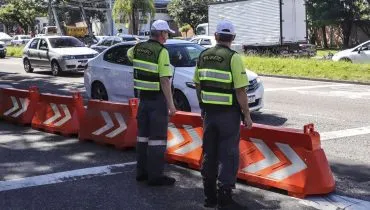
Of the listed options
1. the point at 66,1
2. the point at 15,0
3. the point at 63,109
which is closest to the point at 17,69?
the point at 63,109

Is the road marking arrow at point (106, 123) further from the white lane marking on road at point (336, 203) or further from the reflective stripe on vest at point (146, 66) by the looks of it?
the white lane marking on road at point (336, 203)

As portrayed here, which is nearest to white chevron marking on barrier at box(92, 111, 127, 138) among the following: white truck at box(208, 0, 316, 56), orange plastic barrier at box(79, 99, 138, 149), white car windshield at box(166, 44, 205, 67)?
orange plastic barrier at box(79, 99, 138, 149)

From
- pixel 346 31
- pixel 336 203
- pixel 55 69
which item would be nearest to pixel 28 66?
pixel 55 69

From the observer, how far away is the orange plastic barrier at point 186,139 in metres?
6.82

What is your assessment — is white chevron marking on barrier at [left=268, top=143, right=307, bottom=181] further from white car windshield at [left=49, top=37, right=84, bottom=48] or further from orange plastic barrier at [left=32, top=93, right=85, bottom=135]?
white car windshield at [left=49, top=37, right=84, bottom=48]

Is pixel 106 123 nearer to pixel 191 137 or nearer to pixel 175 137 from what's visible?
pixel 175 137

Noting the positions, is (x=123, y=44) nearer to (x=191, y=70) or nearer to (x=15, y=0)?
(x=191, y=70)

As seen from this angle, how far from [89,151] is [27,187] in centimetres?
188

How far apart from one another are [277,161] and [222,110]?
1.15 metres

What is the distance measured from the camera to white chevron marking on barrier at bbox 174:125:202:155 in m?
6.84

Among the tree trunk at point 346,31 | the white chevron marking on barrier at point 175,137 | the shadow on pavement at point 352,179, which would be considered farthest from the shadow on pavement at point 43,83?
the tree trunk at point 346,31

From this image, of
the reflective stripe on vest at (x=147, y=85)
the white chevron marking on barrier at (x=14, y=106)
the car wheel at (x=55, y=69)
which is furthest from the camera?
the car wheel at (x=55, y=69)

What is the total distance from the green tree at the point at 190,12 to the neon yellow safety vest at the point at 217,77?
6340 centimetres

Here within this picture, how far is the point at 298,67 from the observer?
20016 mm
